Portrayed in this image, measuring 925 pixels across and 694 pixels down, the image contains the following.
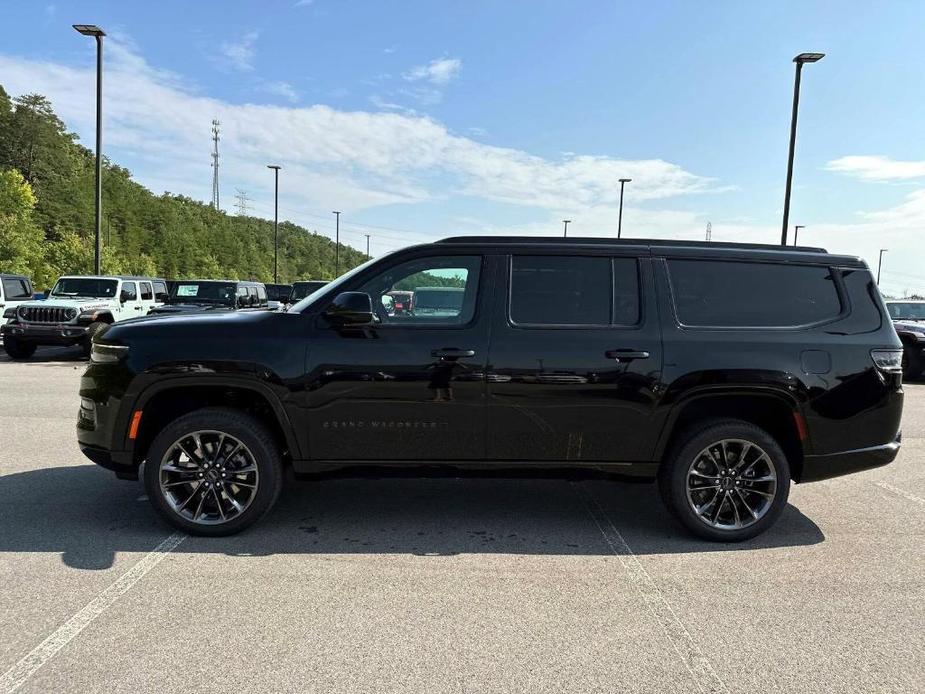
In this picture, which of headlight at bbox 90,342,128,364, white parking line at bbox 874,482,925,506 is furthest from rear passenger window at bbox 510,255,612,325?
white parking line at bbox 874,482,925,506

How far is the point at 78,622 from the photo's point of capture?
307 centimetres

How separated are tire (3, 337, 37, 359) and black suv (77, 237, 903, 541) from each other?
1219 cm

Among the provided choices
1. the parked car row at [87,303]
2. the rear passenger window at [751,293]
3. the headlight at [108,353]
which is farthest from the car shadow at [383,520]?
the parked car row at [87,303]

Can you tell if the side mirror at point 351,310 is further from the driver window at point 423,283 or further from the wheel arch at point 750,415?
the wheel arch at point 750,415

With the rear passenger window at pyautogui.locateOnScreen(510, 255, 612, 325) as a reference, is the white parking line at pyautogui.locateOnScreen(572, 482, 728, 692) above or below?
below

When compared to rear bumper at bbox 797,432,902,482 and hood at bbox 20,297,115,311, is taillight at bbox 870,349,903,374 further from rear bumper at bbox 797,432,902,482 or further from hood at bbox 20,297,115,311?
hood at bbox 20,297,115,311

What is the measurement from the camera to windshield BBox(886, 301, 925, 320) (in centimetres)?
1712

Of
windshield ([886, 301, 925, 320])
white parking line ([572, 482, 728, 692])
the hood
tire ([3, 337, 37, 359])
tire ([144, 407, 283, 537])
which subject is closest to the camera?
white parking line ([572, 482, 728, 692])

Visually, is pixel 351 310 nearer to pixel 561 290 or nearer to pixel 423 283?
pixel 423 283

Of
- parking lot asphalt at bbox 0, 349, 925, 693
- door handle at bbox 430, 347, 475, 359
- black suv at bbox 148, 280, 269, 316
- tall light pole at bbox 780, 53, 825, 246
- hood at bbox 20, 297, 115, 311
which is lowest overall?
parking lot asphalt at bbox 0, 349, 925, 693

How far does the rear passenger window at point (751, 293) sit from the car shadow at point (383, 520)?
1.31 meters

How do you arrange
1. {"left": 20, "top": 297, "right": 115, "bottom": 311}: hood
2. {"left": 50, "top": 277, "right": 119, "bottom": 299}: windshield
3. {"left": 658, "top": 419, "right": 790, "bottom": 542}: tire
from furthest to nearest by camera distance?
{"left": 50, "top": 277, "right": 119, "bottom": 299}: windshield → {"left": 20, "top": 297, "right": 115, "bottom": 311}: hood → {"left": 658, "top": 419, "right": 790, "bottom": 542}: tire

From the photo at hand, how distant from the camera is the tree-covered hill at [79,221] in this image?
36094 mm

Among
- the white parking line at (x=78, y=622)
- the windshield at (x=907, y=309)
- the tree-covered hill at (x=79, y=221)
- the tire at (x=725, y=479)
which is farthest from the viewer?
the tree-covered hill at (x=79, y=221)
